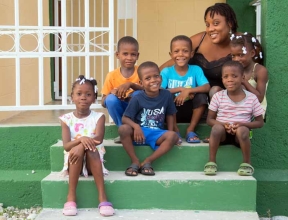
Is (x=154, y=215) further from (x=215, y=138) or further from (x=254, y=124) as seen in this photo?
(x=254, y=124)

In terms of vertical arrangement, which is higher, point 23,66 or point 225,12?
point 225,12

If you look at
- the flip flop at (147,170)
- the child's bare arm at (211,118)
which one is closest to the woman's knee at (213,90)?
the child's bare arm at (211,118)

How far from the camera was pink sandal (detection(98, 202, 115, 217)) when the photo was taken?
3.69m

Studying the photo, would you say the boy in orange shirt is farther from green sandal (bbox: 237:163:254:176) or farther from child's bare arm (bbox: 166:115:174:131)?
green sandal (bbox: 237:163:254:176)

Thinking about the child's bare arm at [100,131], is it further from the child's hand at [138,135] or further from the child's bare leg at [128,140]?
the child's hand at [138,135]

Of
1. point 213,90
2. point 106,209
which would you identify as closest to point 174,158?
point 213,90

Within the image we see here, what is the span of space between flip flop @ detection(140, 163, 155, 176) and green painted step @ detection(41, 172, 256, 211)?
3.8 inches

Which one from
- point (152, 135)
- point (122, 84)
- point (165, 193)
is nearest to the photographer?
point (165, 193)

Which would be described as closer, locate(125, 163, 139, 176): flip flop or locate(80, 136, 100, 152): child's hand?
locate(80, 136, 100, 152): child's hand

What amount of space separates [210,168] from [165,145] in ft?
1.39

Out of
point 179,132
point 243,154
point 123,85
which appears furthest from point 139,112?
point 243,154

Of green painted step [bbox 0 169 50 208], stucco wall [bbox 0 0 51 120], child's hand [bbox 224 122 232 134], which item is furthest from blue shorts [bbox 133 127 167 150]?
stucco wall [bbox 0 0 51 120]

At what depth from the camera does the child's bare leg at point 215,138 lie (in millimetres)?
4008

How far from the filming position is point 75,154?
373 cm
